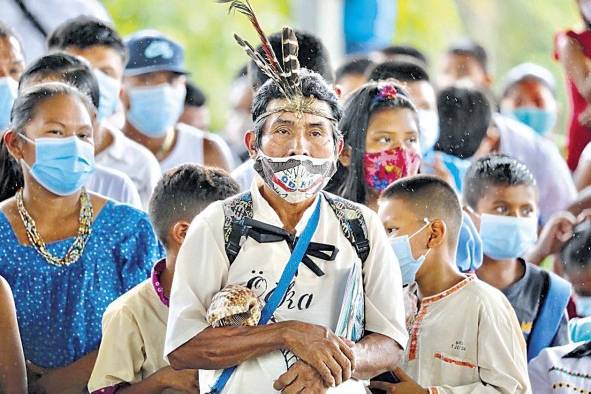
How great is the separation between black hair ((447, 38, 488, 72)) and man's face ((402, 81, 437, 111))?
3.03m

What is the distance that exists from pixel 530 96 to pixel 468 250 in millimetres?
3727

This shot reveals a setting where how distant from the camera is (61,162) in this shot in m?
5.75

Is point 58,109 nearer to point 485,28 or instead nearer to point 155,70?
point 155,70

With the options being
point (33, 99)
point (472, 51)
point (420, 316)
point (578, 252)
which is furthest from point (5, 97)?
point (472, 51)

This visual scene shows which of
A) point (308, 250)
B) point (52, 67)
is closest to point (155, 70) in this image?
point (52, 67)

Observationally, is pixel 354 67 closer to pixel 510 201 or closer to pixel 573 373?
pixel 510 201

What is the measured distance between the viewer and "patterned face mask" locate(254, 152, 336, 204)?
15.3 ft

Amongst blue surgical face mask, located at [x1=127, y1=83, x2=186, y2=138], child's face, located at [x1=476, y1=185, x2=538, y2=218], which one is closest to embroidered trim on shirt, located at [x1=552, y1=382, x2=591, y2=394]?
child's face, located at [x1=476, y1=185, x2=538, y2=218]

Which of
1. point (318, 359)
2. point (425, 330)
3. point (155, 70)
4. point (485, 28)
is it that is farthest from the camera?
point (485, 28)

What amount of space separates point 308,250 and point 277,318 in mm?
236

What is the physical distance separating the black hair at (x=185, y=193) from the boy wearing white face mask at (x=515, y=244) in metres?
1.21

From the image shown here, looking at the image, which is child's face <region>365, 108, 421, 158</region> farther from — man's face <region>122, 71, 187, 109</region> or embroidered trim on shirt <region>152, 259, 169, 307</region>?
man's face <region>122, 71, 187, 109</region>

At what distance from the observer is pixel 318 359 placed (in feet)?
14.6

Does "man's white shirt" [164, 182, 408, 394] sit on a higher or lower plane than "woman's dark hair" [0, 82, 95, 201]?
lower
